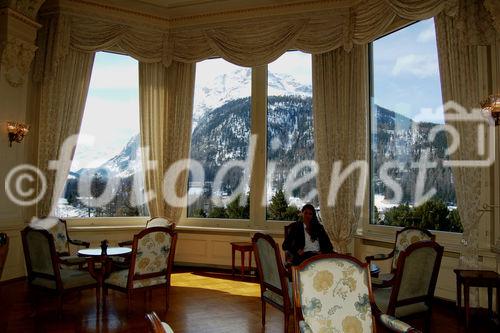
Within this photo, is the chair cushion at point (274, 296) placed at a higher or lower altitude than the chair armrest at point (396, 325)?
lower

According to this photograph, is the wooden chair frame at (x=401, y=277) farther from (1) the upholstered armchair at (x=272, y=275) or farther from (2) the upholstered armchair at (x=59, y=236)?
(2) the upholstered armchair at (x=59, y=236)

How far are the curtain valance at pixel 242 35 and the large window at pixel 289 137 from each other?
0.46 metres

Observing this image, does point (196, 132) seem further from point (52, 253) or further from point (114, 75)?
point (52, 253)

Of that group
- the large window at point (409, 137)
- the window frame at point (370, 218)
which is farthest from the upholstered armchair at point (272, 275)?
the large window at point (409, 137)

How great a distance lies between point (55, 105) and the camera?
20.6 feet

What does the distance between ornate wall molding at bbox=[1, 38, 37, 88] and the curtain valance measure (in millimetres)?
503

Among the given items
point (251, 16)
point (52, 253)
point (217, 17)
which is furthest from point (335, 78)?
point (52, 253)

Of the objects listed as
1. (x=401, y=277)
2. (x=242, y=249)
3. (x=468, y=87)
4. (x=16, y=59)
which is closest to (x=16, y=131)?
(x=16, y=59)

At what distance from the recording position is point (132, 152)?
23.3ft

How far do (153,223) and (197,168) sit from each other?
148 centimetres

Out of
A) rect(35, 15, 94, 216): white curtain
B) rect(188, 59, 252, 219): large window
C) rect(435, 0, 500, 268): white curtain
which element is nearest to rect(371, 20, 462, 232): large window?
rect(435, 0, 500, 268): white curtain

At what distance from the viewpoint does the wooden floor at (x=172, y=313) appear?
3934mm

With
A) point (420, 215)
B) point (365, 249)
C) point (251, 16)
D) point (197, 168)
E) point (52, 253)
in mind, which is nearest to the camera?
point (52, 253)

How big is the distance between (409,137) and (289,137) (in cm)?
187
